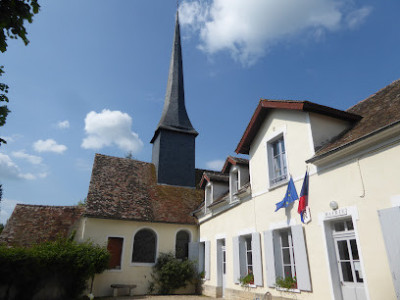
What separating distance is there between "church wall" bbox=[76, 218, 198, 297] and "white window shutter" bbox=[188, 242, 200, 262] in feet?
3.06

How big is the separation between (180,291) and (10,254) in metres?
7.61

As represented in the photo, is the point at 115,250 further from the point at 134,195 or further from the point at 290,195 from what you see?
the point at 290,195

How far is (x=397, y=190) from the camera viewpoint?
5461mm

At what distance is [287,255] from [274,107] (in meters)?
4.51

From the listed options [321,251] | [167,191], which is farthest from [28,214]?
[321,251]

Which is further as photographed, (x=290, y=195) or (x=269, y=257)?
(x=269, y=257)

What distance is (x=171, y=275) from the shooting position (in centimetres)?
1365

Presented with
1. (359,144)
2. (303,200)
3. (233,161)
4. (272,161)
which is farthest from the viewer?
(233,161)

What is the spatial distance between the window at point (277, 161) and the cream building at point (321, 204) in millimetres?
32

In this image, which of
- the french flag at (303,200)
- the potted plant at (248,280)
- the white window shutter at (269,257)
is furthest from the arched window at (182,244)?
the french flag at (303,200)

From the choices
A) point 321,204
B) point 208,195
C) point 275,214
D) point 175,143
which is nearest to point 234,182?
point 208,195

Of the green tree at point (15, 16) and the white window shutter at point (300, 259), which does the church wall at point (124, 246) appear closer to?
the white window shutter at point (300, 259)

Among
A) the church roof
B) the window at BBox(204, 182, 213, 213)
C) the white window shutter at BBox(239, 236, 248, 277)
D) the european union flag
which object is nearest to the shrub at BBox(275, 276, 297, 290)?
the european union flag

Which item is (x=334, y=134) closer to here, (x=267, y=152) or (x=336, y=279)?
(x=267, y=152)
